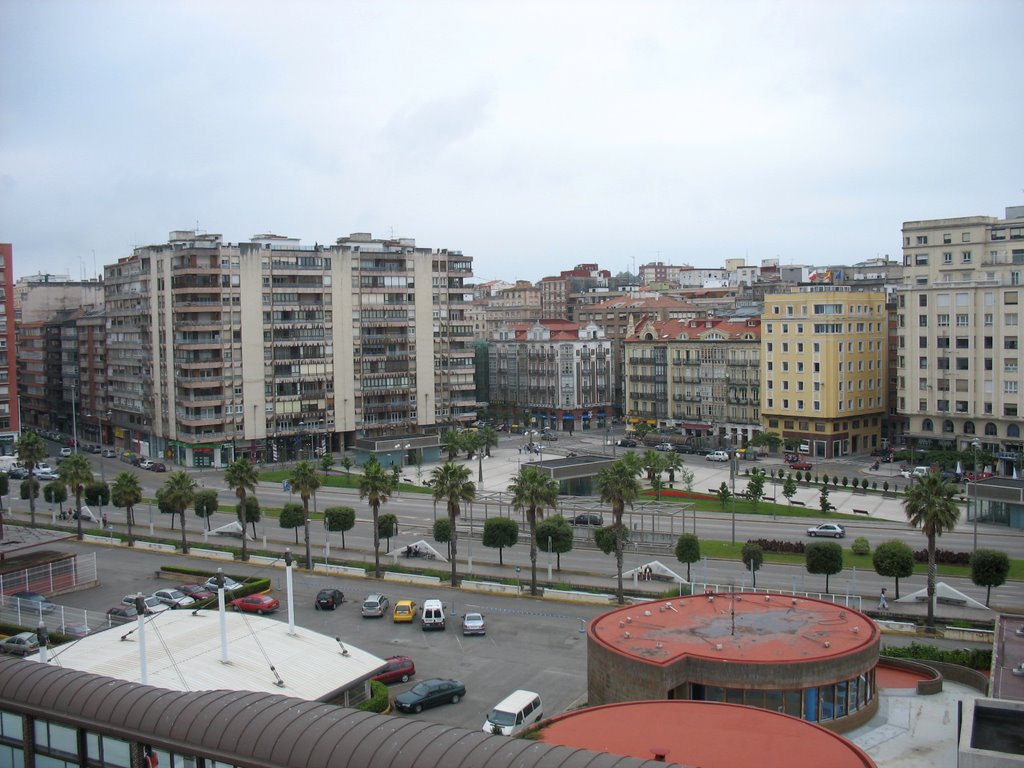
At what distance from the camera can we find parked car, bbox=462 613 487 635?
44.9 metres

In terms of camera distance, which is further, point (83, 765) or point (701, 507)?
point (701, 507)

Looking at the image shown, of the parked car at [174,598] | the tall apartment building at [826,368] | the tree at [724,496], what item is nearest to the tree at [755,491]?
the tree at [724,496]

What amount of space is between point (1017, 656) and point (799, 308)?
232 ft

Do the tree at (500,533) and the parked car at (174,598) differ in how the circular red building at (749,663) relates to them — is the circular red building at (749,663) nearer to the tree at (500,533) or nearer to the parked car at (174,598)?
the tree at (500,533)

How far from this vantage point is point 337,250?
107438 millimetres

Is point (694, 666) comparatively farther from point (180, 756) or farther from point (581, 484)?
point (581, 484)

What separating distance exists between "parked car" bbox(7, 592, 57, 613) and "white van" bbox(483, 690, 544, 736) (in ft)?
81.7

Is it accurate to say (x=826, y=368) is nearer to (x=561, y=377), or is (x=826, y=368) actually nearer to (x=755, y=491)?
(x=755, y=491)

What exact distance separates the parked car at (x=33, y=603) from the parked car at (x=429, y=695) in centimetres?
2095

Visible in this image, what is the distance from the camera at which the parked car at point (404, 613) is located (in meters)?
47.0

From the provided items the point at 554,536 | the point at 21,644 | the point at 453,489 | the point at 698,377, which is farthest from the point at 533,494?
the point at 698,377

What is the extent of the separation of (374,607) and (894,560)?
25.4 meters

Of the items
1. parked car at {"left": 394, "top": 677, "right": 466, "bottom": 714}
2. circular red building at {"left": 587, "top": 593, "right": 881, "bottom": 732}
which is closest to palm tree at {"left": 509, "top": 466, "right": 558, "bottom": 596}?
parked car at {"left": 394, "top": 677, "right": 466, "bottom": 714}

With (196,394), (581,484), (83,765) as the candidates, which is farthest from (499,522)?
(196,394)
